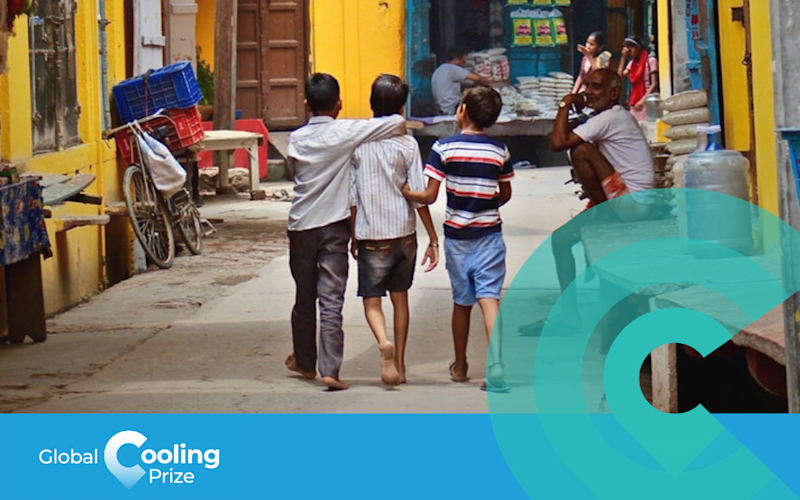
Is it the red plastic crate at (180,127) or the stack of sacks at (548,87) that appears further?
the stack of sacks at (548,87)

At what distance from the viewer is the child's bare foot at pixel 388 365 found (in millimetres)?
6402

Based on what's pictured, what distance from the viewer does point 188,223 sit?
40.8ft

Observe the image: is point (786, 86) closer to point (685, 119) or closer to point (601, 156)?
point (601, 156)

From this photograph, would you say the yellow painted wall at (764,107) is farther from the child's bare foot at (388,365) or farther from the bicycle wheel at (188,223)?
the bicycle wheel at (188,223)

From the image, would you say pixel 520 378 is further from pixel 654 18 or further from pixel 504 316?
pixel 654 18

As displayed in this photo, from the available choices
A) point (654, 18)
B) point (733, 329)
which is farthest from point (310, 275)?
point (654, 18)

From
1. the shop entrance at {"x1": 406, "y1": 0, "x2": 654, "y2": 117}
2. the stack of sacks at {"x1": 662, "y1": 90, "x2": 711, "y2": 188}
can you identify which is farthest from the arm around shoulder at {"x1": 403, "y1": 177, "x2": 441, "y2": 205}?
the shop entrance at {"x1": 406, "y1": 0, "x2": 654, "y2": 117}

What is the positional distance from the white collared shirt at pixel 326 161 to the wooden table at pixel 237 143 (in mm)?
7579

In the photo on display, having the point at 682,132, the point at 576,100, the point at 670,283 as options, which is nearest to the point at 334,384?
the point at 670,283

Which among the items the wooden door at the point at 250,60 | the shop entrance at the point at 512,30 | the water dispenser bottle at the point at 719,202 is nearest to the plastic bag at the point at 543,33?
the shop entrance at the point at 512,30

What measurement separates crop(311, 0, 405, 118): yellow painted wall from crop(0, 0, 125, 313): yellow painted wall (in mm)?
7764

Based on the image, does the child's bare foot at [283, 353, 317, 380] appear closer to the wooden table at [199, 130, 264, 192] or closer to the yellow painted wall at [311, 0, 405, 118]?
the wooden table at [199, 130, 264, 192]

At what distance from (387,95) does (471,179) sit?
0.57 m

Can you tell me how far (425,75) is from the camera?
20375 millimetres
